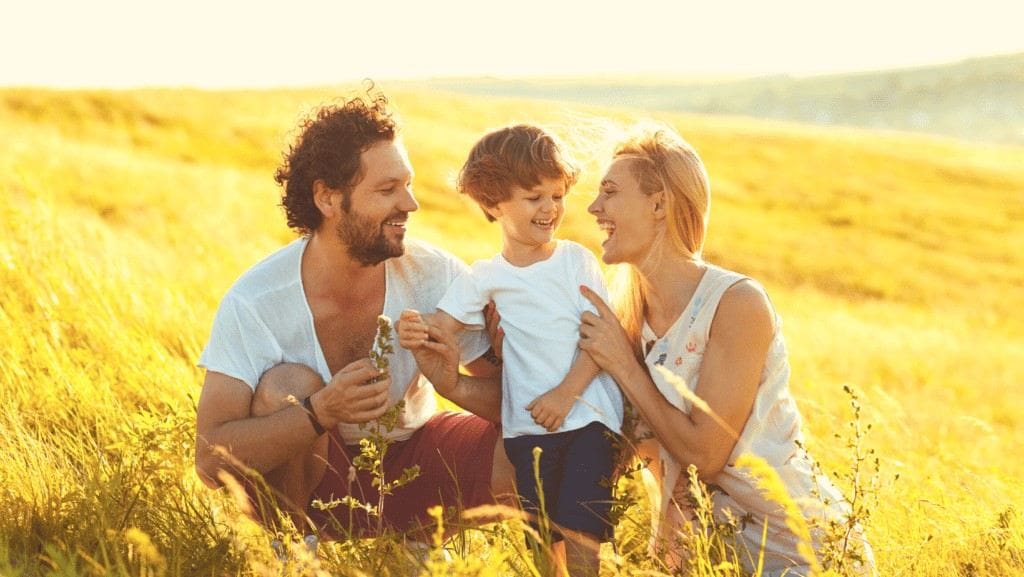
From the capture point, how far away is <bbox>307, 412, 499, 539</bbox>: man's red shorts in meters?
4.38

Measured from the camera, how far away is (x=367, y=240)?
4254 mm

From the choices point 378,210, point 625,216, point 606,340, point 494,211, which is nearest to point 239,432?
point 378,210

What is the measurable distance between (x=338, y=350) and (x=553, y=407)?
1009 millimetres

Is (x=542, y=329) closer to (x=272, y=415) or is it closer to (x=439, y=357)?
(x=439, y=357)

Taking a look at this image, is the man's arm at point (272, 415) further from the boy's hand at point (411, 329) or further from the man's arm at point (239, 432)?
the boy's hand at point (411, 329)

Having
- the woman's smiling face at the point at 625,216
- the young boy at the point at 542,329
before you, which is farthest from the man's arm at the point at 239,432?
the woman's smiling face at the point at 625,216

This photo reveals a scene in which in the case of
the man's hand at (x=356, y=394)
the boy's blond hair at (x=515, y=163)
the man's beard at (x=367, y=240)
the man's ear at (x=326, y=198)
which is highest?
the boy's blond hair at (x=515, y=163)

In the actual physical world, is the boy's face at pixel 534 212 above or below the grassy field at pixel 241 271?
above

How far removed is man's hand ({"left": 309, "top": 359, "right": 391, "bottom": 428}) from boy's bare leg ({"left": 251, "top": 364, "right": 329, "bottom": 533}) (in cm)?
22

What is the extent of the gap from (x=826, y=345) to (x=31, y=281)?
1122 centimetres

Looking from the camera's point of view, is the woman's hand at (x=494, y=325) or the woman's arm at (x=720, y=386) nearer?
the woman's arm at (x=720, y=386)

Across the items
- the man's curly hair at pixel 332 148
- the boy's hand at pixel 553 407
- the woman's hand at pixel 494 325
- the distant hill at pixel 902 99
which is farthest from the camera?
the distant hill at pixel 902 99

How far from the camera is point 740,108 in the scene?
194000 millimetres

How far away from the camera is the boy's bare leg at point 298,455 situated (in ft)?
13.3
